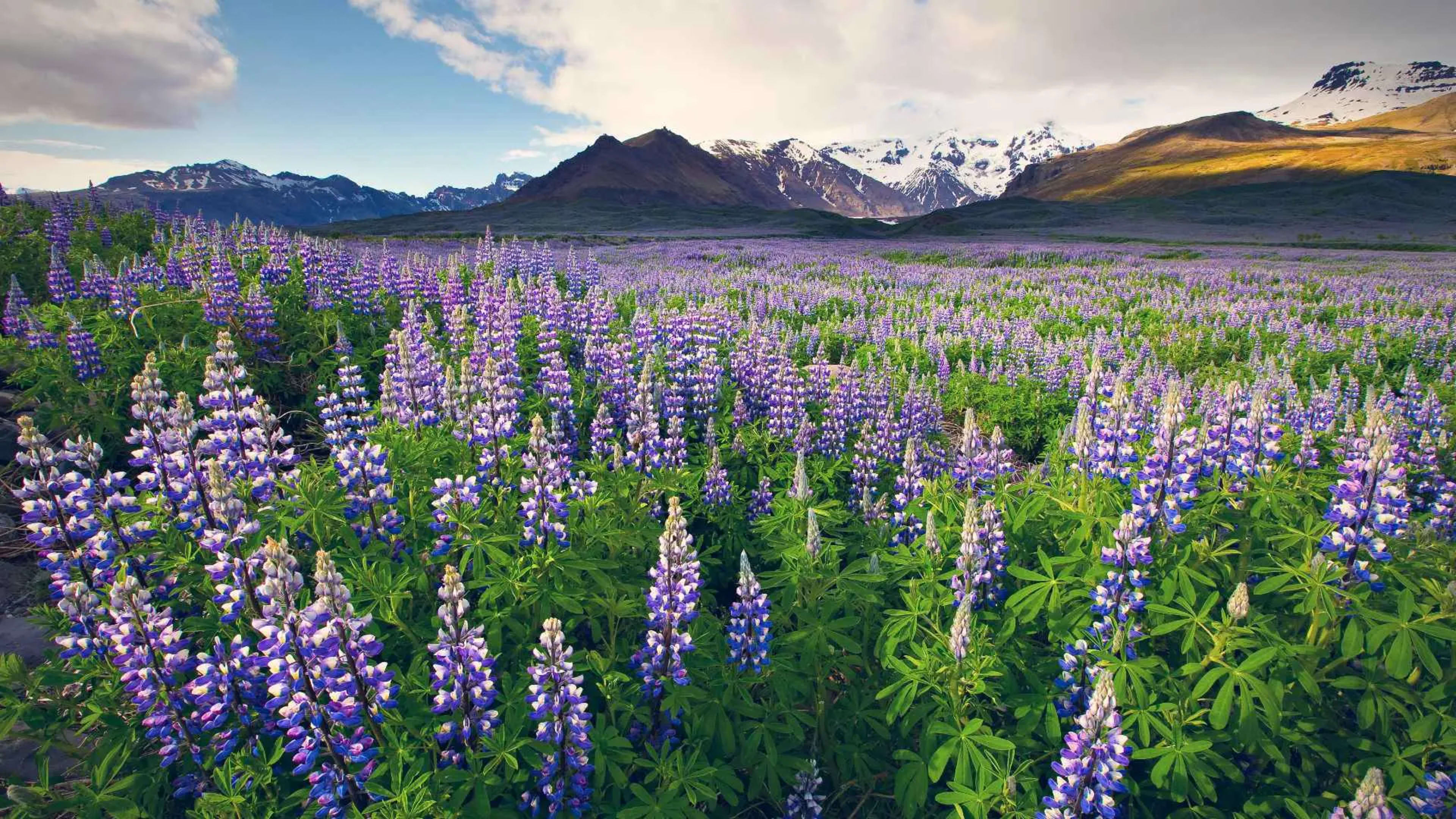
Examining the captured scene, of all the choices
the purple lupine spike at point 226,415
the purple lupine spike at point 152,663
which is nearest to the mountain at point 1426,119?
the purple lupine spike at point 226,415

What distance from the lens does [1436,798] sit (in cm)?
208

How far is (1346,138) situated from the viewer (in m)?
119

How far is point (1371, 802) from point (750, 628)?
217cm

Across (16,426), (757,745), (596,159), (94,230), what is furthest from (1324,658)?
(596,159)

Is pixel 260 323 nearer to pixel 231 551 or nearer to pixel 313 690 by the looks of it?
pixel 231 551

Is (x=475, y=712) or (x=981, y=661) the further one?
(x=981, y=661)

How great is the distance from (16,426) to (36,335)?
86 cm

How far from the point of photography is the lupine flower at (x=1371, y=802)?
1.84 meters

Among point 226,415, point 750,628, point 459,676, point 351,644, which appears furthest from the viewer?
point 226,415

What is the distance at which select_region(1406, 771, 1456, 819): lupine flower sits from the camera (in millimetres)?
2016

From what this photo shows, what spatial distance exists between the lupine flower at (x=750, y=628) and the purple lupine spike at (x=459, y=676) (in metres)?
1.06

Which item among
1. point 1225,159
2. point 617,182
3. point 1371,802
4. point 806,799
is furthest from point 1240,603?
point 617,182

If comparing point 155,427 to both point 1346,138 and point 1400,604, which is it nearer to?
point 1400,604

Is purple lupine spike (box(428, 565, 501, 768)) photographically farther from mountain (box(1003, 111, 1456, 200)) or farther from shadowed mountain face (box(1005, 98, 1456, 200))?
shadowed mountain face (box(1005, 98, 1456, 200))
